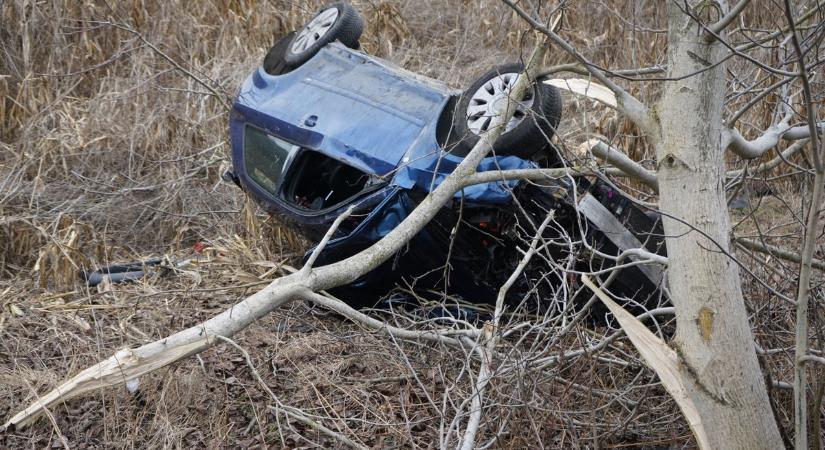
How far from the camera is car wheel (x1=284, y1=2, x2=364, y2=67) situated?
663 cm

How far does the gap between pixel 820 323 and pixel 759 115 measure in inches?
144

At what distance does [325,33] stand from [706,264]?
367cm

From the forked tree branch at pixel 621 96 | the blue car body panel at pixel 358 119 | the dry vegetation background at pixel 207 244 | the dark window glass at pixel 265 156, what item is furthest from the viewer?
the dark window glass at pixel 265 156

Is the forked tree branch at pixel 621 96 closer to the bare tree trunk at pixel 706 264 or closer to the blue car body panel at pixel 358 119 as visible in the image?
the bare tree trunk at pixel 706 264

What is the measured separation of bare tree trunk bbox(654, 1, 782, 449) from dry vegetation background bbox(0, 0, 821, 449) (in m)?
0.55

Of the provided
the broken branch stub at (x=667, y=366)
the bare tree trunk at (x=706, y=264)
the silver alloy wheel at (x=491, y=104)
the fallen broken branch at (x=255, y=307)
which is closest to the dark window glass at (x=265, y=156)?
the silver alloy wheel at (x=491, y=104)

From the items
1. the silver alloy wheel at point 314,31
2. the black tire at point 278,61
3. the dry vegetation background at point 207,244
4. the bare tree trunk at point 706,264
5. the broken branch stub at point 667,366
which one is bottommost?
the dry vegetation background at point 207,244

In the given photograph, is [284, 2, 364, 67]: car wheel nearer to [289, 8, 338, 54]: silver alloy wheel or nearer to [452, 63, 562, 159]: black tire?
[289, 8, 338, 54]: silver alloy wheel

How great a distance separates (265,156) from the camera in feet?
20.6

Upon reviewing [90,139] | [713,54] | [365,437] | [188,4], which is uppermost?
[713,54]

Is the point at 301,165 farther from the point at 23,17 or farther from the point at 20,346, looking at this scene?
the point at 23,17

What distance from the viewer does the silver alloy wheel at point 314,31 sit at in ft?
22.2

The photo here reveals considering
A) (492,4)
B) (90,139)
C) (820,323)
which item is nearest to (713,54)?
(820,323)

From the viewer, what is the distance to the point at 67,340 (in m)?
5.91
